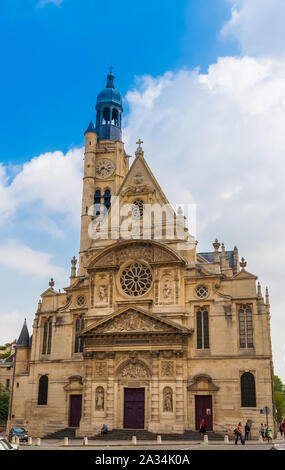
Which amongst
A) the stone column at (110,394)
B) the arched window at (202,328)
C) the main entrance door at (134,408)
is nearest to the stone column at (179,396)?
the arched window at (202,328)

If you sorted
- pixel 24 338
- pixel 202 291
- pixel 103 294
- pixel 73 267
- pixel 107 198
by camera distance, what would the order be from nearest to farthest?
pixel 202 291 → pixel 103 294 → pixel 73 267 → pixel 24 338 → pixel 107 198

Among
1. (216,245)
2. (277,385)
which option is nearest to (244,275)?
(216,245)

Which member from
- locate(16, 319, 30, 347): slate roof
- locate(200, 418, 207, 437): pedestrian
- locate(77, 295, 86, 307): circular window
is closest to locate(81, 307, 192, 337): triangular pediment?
locate(77, 295, 86, 307): circular window

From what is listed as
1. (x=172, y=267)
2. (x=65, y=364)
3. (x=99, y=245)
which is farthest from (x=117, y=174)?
(x=65, y=364)

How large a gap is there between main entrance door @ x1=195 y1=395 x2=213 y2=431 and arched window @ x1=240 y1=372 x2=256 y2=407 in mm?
2156

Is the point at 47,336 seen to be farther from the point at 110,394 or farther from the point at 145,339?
the point at 145,339

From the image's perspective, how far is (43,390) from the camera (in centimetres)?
3591

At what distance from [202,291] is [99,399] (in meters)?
10.1

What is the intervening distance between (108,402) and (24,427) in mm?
7808

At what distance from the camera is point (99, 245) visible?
37281 mm

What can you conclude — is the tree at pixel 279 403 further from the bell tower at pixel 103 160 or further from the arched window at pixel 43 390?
the arched window at pixel 43 390

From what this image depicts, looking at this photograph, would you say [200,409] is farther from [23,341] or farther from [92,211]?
[92,211]

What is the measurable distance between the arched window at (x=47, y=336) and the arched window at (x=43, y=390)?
199 cm

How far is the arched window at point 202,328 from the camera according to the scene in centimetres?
3244
